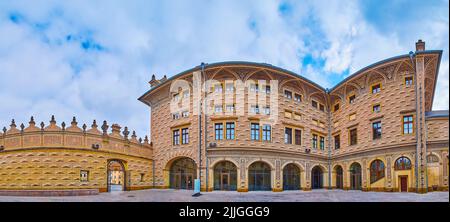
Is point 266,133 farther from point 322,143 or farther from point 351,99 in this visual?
point 351,99

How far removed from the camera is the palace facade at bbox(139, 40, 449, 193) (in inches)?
770

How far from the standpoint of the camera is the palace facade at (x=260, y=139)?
18805 mm

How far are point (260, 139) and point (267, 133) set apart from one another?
0.84 metres

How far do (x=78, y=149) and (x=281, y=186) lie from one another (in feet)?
49.0

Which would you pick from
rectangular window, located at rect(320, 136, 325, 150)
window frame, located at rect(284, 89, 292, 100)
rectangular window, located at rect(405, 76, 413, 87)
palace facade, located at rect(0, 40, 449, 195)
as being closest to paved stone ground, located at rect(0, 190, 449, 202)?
palace facade, located at rect(0, 40, 449, 195)

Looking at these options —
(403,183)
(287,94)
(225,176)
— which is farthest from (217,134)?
(403,183)

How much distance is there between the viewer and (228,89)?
74.0 feet

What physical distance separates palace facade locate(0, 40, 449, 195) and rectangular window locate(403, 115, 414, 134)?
7 centimetres

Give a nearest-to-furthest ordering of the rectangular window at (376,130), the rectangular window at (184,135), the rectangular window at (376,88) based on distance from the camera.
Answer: the rectangular window at (376,130), the rectangular window at (376,88), the rectangular window at (184,135)

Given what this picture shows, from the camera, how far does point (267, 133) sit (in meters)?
22.7

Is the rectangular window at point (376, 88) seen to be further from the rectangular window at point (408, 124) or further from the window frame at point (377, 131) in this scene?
the rectangular window at point (408, 124)

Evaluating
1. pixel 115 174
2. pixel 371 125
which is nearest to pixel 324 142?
pixel 371 125

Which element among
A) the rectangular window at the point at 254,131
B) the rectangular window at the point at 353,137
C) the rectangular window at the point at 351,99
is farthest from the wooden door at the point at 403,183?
the rectangular window at the point at 254,131

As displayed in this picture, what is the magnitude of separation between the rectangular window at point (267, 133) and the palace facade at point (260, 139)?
79mm
